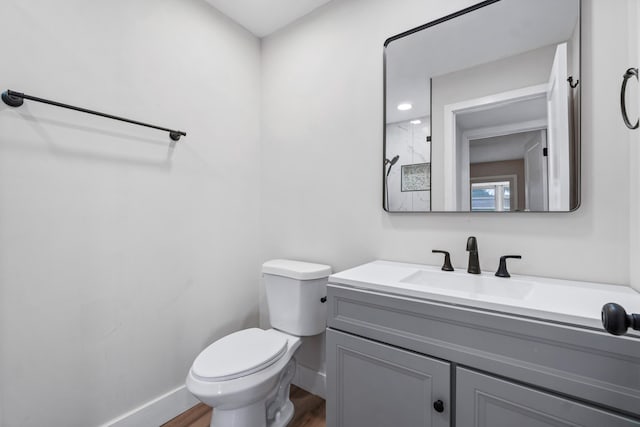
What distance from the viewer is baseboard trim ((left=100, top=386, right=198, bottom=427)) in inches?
54.9

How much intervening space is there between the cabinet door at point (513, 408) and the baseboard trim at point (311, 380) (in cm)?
105

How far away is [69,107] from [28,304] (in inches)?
A: 31.4

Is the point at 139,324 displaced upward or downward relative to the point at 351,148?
downward

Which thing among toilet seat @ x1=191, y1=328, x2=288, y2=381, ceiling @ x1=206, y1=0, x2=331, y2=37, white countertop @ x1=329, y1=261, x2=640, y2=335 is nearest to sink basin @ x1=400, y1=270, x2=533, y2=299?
white countertop @ x1=329, y1=261, x2=640, y2=335

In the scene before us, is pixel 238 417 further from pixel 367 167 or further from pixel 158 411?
pixel 367 167

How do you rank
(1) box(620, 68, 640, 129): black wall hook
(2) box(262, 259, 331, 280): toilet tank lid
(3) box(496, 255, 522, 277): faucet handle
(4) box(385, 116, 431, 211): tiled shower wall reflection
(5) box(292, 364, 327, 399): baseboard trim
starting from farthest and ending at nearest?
1. (5) box(292, 364, 327, 399): baseboard trim
2. (2) box(262, 259, 331, 280): toilet tank lid
3. (4) box(385, 116, 431, 211): tiled shower wall reflection
4. (3) box(496, 255, 522, 277): faucet handle
5. (1) box(620, 68, 640, 129): black wall hook

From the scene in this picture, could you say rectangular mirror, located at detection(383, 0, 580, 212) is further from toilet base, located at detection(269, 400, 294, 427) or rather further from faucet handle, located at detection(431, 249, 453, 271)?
toilet base, located at detection(269, 400, 294, 427)

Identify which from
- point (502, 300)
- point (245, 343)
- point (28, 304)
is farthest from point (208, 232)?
point (502, 300)

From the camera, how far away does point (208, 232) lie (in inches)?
70.7

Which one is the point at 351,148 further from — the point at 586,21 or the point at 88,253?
the point at 88,253

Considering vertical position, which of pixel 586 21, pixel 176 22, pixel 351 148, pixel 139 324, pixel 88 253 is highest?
pixel 176 22

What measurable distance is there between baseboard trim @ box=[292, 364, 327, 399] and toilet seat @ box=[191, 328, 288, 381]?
1.47ft

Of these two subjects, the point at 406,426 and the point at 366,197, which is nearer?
the point at 406,426

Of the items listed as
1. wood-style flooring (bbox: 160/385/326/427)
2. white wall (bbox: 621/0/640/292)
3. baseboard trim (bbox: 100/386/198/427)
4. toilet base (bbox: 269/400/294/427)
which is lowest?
wood-style flooring (bbox: 160/385/326/427)
